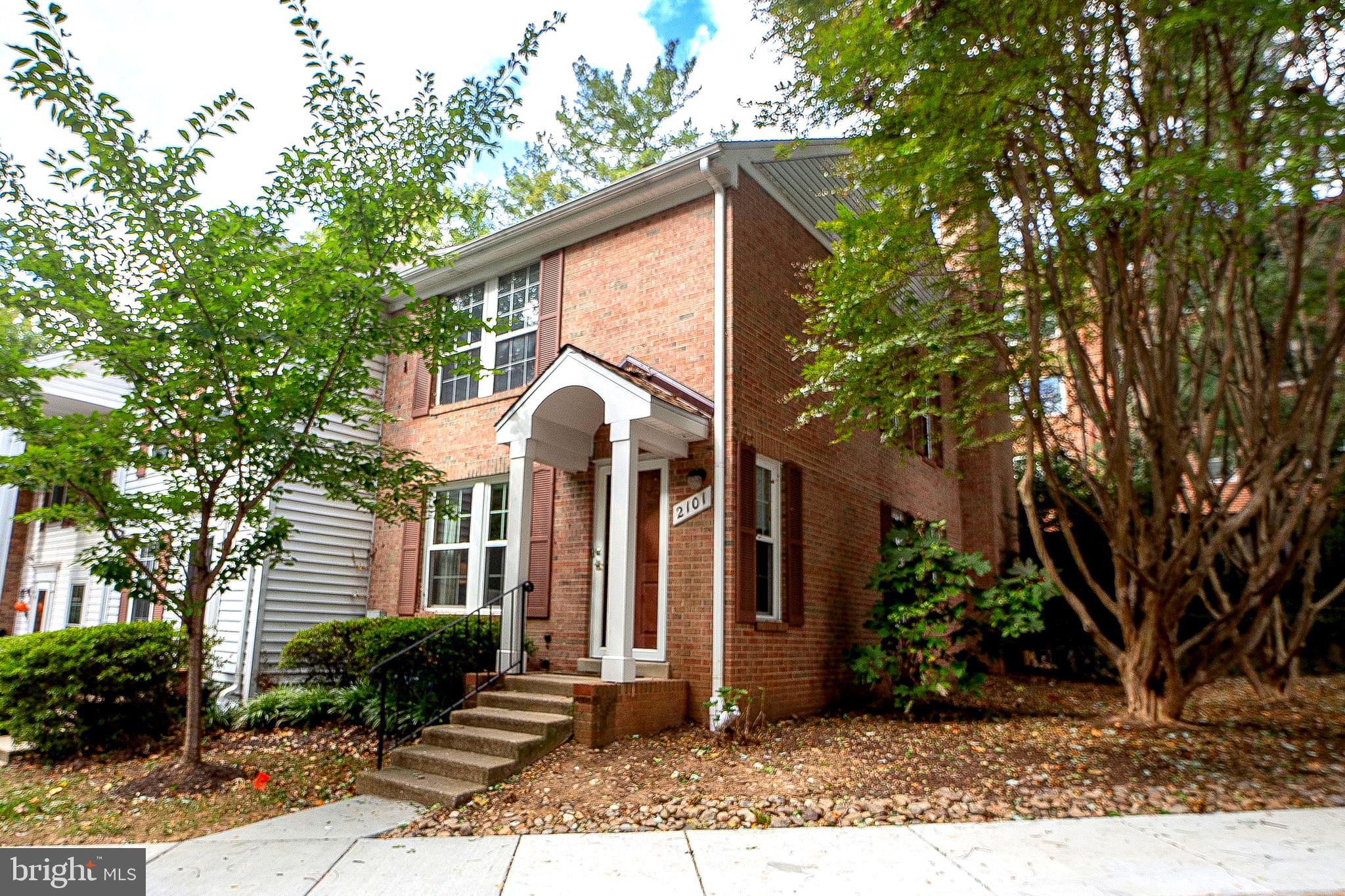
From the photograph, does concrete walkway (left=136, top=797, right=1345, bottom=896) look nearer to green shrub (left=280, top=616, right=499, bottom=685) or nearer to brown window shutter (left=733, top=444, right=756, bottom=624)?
green shrub (left=280, top=616, right=499, bottom=685)

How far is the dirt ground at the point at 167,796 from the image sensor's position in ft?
16.8

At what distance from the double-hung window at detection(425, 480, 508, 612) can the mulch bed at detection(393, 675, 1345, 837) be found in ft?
11.3

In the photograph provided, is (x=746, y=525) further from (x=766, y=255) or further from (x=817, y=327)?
(x=766, y=255)

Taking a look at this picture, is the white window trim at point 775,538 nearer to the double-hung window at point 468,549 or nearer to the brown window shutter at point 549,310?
the brown window shutter at point 549,310

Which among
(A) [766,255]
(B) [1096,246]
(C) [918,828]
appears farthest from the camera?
(A) [766,255]

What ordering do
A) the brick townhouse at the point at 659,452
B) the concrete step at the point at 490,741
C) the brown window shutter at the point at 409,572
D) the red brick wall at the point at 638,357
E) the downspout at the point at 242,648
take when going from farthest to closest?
the brown window shutter at the point at 409,572 → the downspout at the point at 242,648 → the red brick wall at the point at 638,357 → the brick townhouse at the point at 659,452 → the concrete step at the point at 490,741

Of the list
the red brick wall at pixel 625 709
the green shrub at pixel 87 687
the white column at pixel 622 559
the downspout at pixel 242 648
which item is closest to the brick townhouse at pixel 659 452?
the white column at pixel 622 559

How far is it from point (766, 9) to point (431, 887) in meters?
8.15

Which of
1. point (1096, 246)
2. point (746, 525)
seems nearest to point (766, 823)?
point (746, 525)

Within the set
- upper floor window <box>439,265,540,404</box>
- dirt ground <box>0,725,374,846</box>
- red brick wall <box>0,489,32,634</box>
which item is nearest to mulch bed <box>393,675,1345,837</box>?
dirt ground <box>0,725,374,846</box>

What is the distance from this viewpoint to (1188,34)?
6.11 m

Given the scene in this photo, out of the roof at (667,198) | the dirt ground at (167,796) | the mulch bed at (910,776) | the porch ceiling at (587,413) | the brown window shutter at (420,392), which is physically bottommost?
the dirt ground at (167,796)

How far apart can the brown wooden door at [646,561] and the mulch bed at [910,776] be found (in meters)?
1.21

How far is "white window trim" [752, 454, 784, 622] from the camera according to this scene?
8.28 metres
